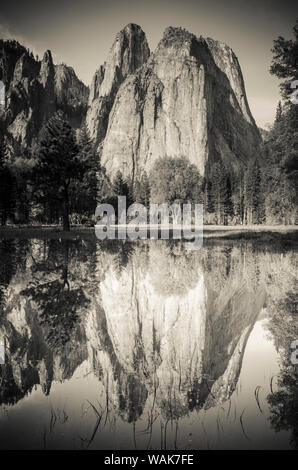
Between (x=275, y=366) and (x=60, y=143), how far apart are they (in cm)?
3387

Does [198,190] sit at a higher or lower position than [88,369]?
higher

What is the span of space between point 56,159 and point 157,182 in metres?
73.7

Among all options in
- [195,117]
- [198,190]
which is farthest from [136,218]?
[195,117]

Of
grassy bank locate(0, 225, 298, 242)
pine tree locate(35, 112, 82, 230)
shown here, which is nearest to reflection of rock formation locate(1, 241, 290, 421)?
grassy bank locate(0, 225, 298, 242)

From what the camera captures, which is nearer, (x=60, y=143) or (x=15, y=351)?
(x=15, y=351)

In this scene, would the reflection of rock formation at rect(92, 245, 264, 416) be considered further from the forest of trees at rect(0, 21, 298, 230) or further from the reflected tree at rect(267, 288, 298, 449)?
the forest of trees at rect(0, 21, 298, 230)

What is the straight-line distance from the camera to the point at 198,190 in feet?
324

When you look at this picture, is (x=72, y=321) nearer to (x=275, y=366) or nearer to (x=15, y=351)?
(x=15, y=351)

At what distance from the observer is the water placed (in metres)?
3.15

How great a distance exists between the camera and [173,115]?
535 ft

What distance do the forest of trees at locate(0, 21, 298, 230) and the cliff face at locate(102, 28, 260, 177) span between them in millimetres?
51471
